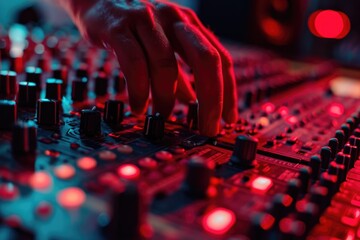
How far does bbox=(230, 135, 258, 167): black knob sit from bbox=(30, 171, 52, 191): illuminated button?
34cm

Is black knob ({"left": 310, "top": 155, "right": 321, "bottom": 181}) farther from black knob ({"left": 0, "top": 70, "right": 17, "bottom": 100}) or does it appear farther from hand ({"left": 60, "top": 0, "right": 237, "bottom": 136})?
black knob ({"left": 0, "top": 70, "right": 17, "bottom": 100})

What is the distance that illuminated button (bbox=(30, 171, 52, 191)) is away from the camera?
0.59 meters

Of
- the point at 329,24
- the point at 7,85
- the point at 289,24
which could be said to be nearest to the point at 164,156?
the point at 7,85

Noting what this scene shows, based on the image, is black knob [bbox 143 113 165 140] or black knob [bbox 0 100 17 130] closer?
black knob [bbox 0 100 17 130]

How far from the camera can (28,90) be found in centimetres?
99

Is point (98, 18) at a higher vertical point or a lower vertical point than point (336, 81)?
higher

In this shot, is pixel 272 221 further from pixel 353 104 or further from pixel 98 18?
pixel 353 104

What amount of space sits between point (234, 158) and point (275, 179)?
0.08 m

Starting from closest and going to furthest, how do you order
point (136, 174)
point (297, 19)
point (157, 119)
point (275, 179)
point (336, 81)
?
point (136, 174), point (275, 179), point (157, 119), point (336, 81), point (297, 19)

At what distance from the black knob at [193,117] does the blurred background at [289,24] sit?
6.78 ft

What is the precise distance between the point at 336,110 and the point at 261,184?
769mm

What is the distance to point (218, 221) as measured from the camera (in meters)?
0.59

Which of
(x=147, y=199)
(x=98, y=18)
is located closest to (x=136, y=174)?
(x=147, y=199)

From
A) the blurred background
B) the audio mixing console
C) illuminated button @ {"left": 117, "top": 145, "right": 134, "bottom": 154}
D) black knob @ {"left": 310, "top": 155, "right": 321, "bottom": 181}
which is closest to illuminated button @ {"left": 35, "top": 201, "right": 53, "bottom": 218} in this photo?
the audio mixing console
